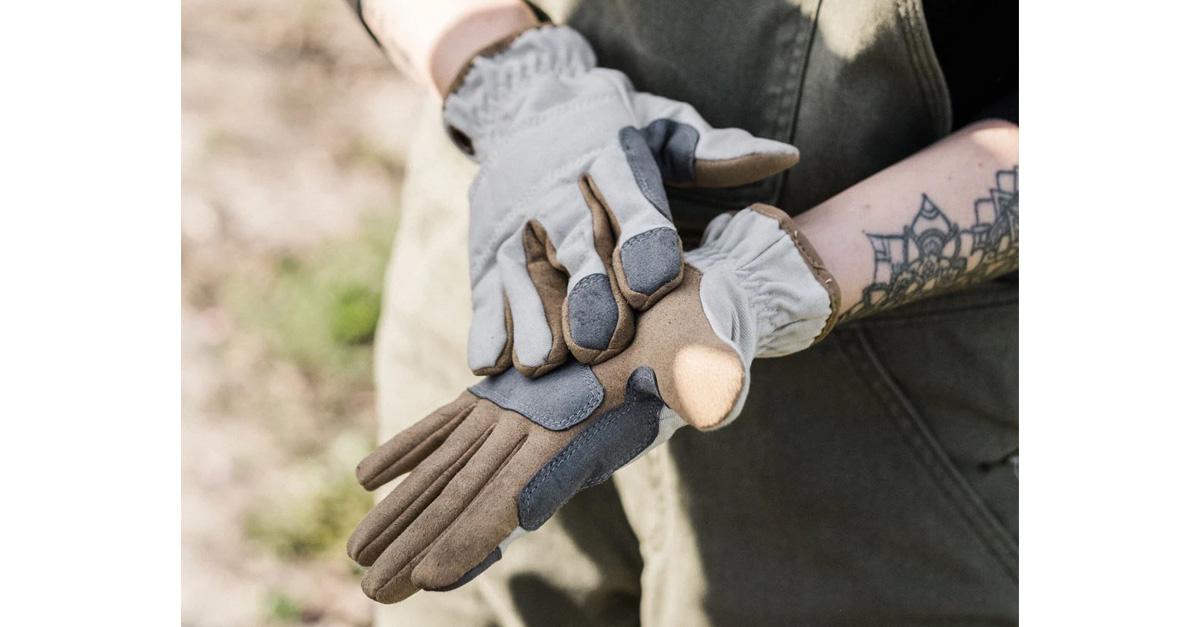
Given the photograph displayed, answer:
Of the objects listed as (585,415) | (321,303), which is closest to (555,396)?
(585,415)

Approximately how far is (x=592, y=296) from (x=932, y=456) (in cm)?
63

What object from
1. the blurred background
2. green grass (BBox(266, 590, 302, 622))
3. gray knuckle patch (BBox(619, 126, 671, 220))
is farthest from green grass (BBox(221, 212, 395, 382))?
gray knuckle patch (BBox(619, 126, 671, 220))

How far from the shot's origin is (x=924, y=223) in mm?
1157

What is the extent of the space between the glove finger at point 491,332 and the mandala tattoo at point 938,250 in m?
0.43

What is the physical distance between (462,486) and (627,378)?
210mm

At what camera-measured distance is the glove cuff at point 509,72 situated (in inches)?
50.6

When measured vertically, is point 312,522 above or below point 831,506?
below

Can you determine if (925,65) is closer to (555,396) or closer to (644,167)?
(644,167)

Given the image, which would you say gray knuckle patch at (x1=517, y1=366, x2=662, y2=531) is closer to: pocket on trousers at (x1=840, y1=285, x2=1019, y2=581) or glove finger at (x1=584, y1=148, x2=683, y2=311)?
glove finger at (x1=584, y1=148, x2=683, y2=311)

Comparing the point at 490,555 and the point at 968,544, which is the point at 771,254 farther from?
the point at 968,544

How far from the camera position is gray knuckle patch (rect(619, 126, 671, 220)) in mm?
1041

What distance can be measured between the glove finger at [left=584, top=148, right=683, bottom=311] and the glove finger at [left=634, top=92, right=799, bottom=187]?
0.12 ft

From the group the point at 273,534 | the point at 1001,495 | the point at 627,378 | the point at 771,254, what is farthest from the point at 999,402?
the point at 273,534

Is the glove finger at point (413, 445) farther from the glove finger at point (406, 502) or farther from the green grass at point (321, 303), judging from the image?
the green grass at point (321, 303)
